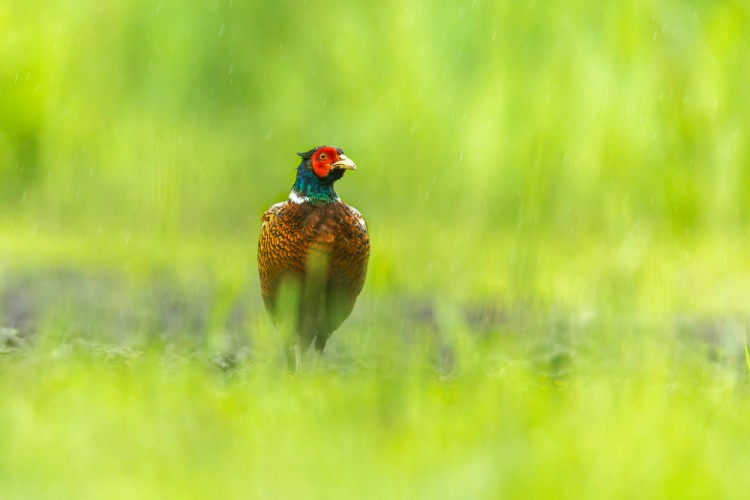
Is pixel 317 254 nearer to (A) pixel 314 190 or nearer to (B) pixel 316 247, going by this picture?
(B) pixel 316 247

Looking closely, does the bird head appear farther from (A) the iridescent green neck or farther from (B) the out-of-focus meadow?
(B) the out-of-focus meadow

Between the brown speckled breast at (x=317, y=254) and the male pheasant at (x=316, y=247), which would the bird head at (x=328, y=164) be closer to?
the male pheasant at (x=316, y=247)

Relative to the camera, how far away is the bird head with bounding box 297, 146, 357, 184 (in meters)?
5.16

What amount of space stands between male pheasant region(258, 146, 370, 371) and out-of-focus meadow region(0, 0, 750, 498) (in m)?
0.23

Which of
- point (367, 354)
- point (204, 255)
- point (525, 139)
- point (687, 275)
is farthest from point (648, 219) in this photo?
point (367, 354)

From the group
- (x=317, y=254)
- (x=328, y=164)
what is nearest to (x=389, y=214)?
(x=317, y=254)

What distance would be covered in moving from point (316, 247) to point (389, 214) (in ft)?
2.11

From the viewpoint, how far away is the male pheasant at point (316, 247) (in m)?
5.08

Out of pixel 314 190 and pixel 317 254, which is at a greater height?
pixel 314 190

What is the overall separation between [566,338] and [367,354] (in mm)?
1253

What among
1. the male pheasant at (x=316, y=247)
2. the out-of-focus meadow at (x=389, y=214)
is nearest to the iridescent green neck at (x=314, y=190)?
the male pheasant at (x=316, y=247)

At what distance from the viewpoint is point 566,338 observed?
444 cm

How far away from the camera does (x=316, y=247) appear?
508 cm

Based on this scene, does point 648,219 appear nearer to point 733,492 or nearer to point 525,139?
point 525,139
